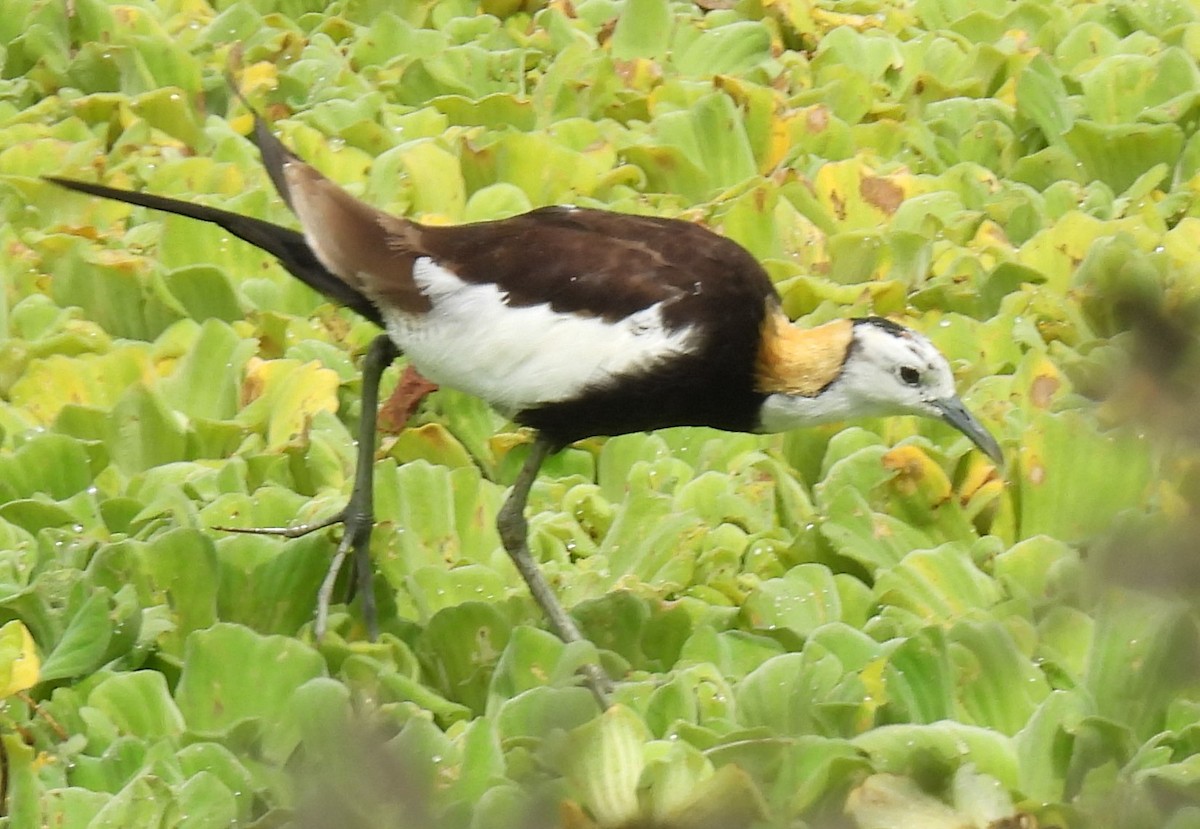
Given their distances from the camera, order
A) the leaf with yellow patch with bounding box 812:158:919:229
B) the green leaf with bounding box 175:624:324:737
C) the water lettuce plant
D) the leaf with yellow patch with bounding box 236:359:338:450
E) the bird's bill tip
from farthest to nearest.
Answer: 1. the leaf with yellow patch with bounding box 812:158:919:229
2. the leaf with yellow patch with bounding box 236:359:338:450
3. the bird's bill tip
4. the green leaf with bounding box 175:624:324:737
5. the water lettuce plant

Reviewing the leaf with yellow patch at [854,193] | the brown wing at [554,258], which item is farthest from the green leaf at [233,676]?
the leaf with yellow patch at [854,193]

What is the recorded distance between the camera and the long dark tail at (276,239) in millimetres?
2871

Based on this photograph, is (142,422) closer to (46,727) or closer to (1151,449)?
(46,727)

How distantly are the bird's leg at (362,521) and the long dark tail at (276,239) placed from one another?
5.6 inches

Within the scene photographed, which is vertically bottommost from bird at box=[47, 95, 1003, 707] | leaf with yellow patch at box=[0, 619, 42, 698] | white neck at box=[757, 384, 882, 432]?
white neck at box=[757, 384, 882, 432]

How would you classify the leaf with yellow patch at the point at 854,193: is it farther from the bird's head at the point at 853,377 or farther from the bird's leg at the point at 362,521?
the bird's leg at the point at 362,521

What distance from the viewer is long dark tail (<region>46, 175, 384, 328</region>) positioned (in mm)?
2871

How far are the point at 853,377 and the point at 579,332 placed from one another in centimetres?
51

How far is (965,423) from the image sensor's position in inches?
117

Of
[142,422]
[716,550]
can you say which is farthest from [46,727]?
[716,550]

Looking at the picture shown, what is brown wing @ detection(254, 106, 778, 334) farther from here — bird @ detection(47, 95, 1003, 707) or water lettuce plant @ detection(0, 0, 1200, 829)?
water lettuce plant @ detection(0, 0, 1200, 829)

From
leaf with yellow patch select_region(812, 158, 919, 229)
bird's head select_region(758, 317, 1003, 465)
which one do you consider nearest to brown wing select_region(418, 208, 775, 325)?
bird's head select_region(758, 317, 1003, 465)

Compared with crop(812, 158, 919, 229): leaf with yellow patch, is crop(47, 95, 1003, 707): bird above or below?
above

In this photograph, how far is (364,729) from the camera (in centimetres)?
80
